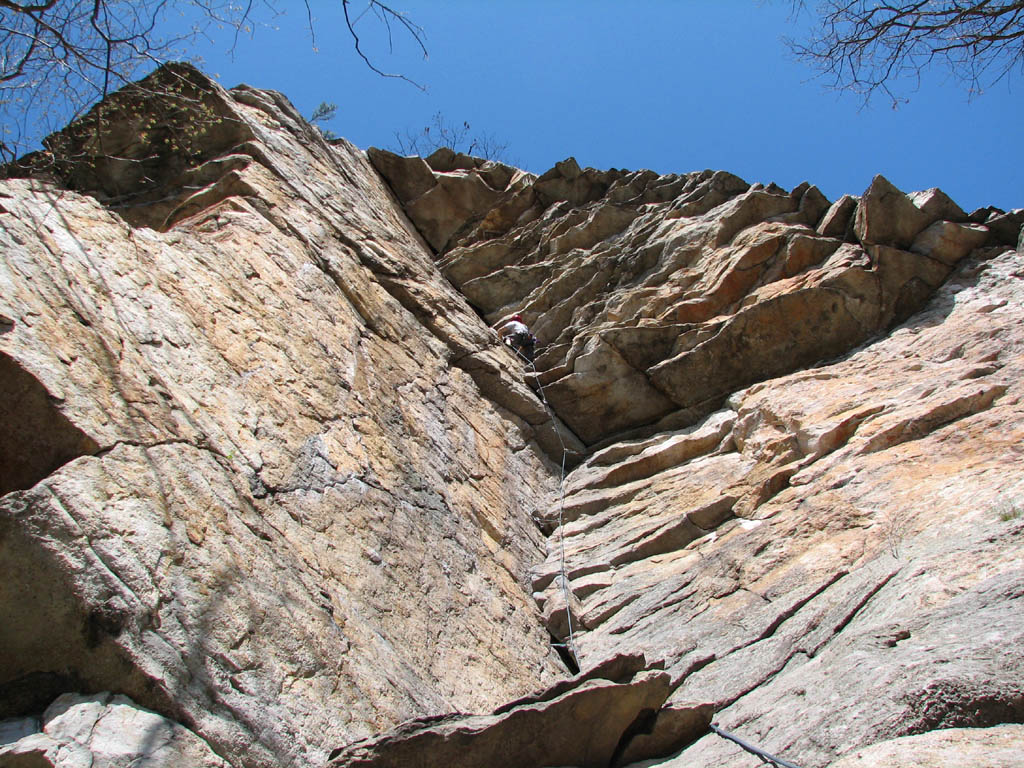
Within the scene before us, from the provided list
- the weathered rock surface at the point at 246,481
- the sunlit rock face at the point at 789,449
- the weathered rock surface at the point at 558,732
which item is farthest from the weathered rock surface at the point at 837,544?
the weathered rock surface at the point at 246,481

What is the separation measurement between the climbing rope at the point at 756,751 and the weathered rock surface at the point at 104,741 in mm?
2501

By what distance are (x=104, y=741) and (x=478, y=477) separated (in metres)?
5.48

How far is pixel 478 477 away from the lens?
28.7 feet

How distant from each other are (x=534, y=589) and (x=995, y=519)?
4.27m

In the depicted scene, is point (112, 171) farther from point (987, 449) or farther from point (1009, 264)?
point (1009, 264)

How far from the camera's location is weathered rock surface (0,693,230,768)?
10.9 feet

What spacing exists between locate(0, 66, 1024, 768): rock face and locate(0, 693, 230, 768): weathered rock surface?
0.02 meters

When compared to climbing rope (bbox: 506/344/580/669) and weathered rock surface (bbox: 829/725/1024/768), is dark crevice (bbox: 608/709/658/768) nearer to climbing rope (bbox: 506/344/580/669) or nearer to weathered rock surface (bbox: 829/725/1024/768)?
weathered rock surface (bbox: 829/725/1024/768)

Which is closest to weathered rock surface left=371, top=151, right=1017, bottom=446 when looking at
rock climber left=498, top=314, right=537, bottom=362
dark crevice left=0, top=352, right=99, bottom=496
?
rock climber left=498, top=314, right=537, bottom=362

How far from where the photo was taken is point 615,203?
48.8 feet

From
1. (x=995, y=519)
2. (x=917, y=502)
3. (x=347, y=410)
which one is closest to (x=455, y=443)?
(x=347, y=410)

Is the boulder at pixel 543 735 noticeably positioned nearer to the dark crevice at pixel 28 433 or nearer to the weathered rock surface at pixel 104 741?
the weathered rock surface at pixel 104 741

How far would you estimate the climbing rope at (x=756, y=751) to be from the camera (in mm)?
3477

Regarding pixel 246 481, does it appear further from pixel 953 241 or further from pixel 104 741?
pixel 953 241
